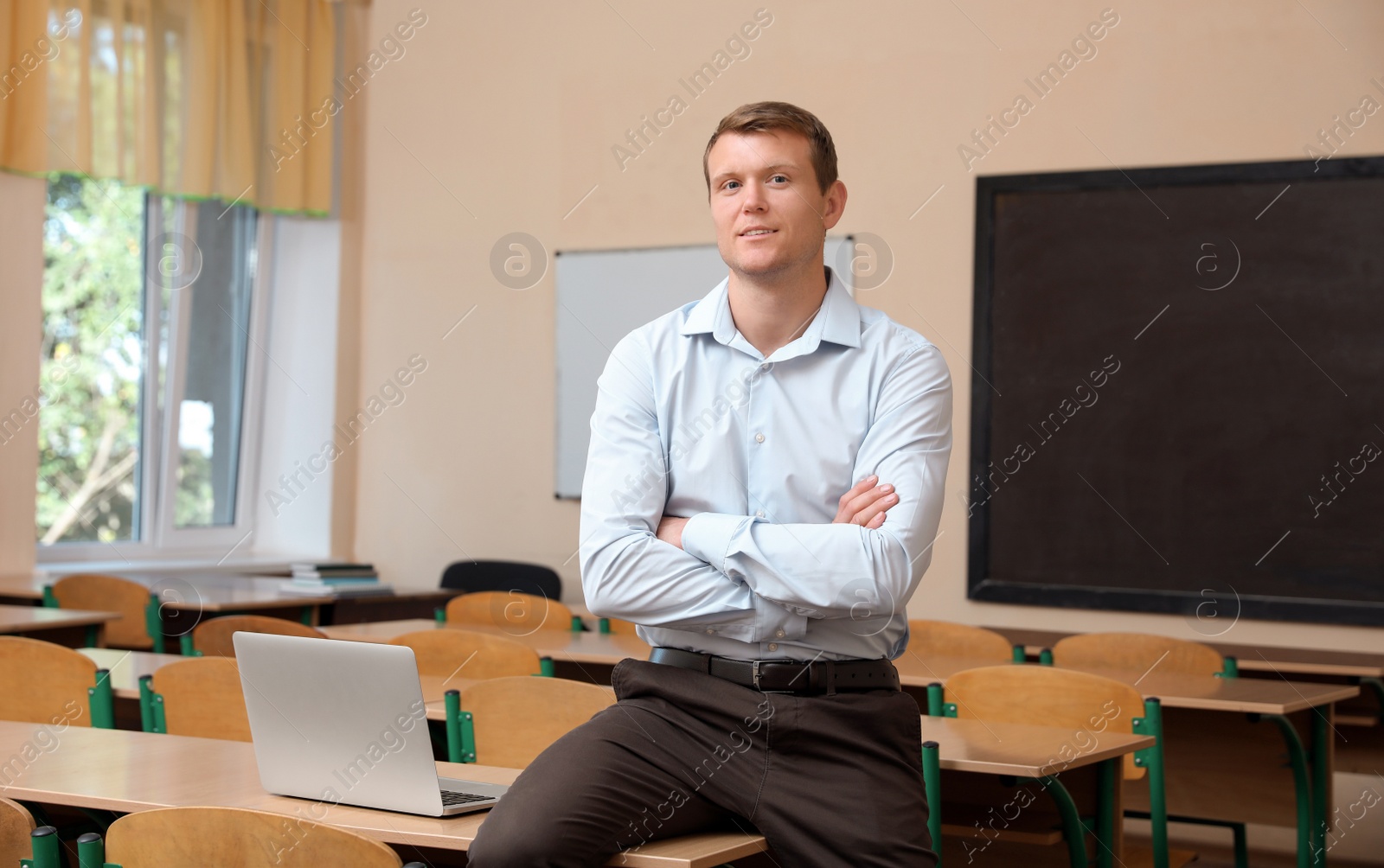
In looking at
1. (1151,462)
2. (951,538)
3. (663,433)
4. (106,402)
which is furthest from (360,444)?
(663,433)

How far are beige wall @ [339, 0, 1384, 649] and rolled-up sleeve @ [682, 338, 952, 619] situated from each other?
3374mm

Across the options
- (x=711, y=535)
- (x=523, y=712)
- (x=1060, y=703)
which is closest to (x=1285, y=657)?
(x=1060, y=703)

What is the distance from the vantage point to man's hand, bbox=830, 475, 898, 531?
190 centimetres

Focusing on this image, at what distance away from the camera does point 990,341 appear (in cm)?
532

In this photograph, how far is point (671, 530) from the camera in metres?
2.00

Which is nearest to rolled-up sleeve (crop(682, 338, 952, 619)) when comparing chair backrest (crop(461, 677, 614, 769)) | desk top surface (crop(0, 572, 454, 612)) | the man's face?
the man's face

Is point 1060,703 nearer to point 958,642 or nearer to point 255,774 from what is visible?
point 958,642

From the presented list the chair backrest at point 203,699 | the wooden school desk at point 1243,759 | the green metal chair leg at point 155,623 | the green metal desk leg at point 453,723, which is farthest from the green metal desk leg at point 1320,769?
the green metal chair leg at point 155,623

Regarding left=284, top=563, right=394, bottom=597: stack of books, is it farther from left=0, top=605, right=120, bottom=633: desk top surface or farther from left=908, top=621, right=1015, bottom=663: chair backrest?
left=908, top=621, right=1015, bottom=663: chair backrest

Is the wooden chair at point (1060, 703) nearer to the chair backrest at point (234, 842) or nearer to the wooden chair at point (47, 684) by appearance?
the chair backrest at point (234, 842)

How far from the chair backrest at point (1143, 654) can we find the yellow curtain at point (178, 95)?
14.1ft

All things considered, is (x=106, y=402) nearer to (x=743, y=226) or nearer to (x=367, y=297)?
(x=367, y=297)

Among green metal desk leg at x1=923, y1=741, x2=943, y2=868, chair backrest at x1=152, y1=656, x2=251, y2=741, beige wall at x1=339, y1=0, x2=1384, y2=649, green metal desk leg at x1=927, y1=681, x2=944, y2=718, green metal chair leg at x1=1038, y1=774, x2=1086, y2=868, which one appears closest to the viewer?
green metal desk leg at x1=923, y1=741, x2=943, y2=868

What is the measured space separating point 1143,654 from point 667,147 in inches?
126
